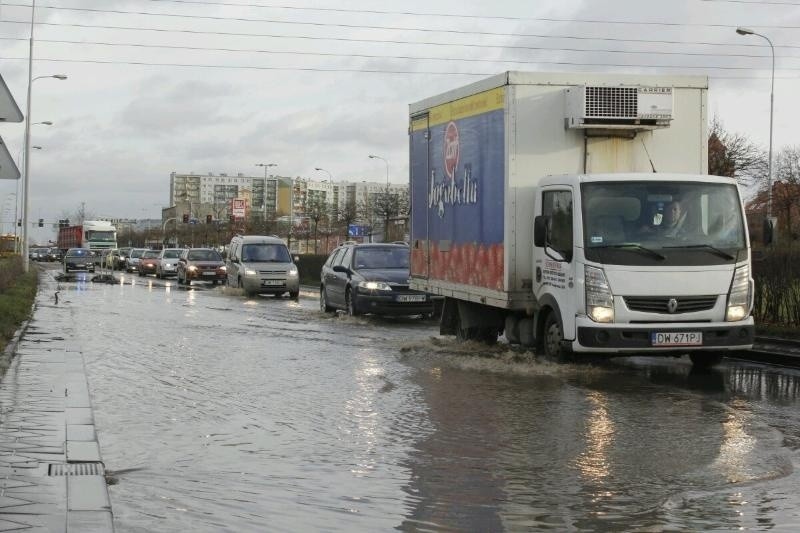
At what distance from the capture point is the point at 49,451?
7.07 m

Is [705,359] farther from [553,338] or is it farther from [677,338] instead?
[553,338]

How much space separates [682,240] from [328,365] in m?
4.66

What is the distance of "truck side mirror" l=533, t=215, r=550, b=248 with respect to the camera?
1212cm

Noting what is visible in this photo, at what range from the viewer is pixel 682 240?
1157 centimetres

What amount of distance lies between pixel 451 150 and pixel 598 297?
4.06 metres

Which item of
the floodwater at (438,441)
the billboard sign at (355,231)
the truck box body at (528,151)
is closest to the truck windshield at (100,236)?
the billboard sign at (355,231)

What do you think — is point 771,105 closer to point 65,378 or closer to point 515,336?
point 515,336

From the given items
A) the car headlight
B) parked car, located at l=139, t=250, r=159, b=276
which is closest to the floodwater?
the car headlight

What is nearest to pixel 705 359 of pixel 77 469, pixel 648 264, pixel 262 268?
pixel 648 264

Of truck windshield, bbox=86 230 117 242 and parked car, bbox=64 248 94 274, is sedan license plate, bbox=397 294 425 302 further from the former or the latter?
truck windshield, bbox=86 230 117 242

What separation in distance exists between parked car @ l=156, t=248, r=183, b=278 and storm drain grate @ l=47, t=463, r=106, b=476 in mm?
45546

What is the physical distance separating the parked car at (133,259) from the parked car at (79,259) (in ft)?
9.45

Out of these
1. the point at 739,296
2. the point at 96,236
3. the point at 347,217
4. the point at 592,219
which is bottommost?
the point at 739,296

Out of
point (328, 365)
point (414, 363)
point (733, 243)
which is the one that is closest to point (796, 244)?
point (733, 243)
